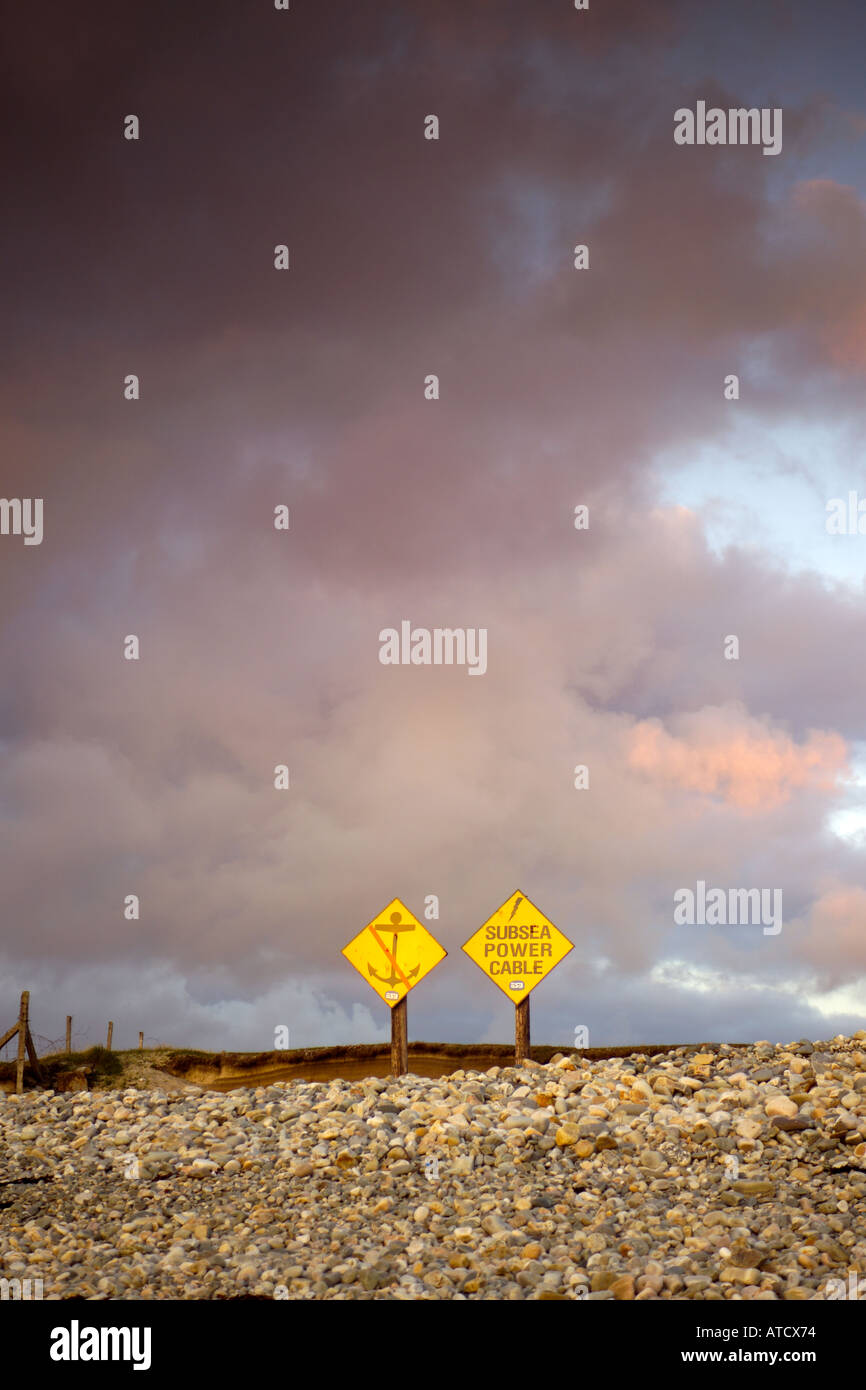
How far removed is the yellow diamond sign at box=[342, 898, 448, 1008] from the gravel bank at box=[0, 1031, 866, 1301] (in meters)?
2.71

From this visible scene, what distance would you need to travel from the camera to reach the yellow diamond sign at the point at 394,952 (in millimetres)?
20156

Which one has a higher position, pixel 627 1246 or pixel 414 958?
pixel 414 958

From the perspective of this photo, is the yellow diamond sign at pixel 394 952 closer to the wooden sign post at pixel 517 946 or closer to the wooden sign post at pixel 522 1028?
the wooden sign post at pixel 517 946

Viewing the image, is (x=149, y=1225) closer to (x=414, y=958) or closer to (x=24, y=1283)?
(x=24, y=1283)

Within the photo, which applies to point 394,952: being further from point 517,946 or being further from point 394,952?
point 517,946

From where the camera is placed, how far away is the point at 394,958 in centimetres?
2028

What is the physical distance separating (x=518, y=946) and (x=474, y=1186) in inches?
293

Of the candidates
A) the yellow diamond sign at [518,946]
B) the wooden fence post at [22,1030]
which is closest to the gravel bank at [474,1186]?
the yellow diamond sign at [518,946]

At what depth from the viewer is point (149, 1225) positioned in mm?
13055

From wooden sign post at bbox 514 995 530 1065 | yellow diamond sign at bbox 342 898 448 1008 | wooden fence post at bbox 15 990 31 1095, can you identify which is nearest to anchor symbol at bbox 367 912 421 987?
yellow diamond sign at bbox 342 898 448 1008
